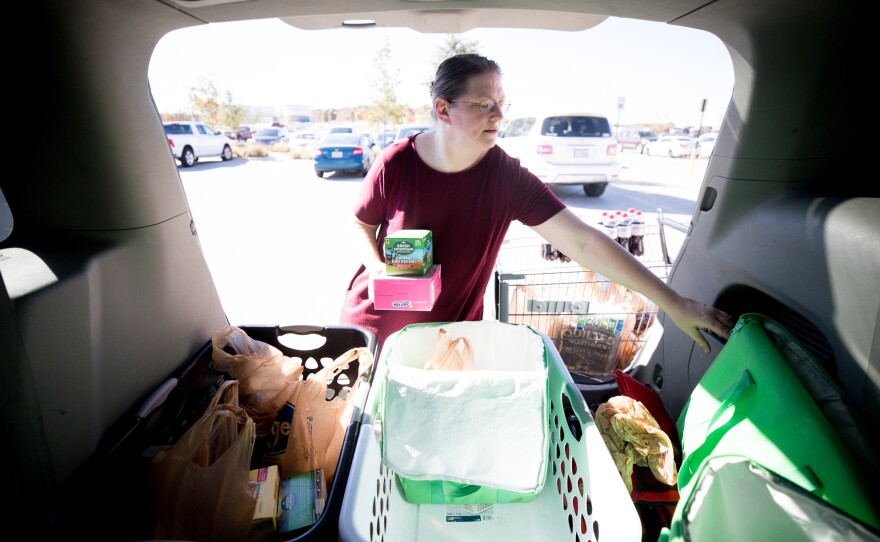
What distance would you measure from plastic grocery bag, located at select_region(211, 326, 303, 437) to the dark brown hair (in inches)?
45.4

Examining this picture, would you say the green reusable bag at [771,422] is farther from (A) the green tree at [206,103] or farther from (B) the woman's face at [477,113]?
(A) the green tree at [206,103]

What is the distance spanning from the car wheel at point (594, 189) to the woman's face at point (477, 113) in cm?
879

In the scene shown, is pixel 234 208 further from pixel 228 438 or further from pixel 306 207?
pixel 228 438

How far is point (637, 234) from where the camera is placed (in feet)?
8.92

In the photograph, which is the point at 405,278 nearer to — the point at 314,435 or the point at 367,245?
the point at 367,245

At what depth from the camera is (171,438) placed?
126 cm

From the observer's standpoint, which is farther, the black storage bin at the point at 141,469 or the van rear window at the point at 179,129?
the van rear window at the point at 179,129

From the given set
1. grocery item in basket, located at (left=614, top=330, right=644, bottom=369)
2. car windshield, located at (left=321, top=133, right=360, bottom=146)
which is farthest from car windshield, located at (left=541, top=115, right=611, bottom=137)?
grocery item in basket, located at (left=614, top=330, right=644, bottom=369)

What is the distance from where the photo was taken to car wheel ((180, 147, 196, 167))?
15252 mm

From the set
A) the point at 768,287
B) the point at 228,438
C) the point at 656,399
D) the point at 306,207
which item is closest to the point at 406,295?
the point at 228,438

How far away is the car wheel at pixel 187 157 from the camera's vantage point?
15252 millimetres

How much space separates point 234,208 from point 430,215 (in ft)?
26.2

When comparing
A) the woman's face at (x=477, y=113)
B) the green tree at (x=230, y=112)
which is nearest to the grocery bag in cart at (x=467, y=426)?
the woman's face at (x=477, y=113)

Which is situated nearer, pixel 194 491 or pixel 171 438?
pixel 194 491
